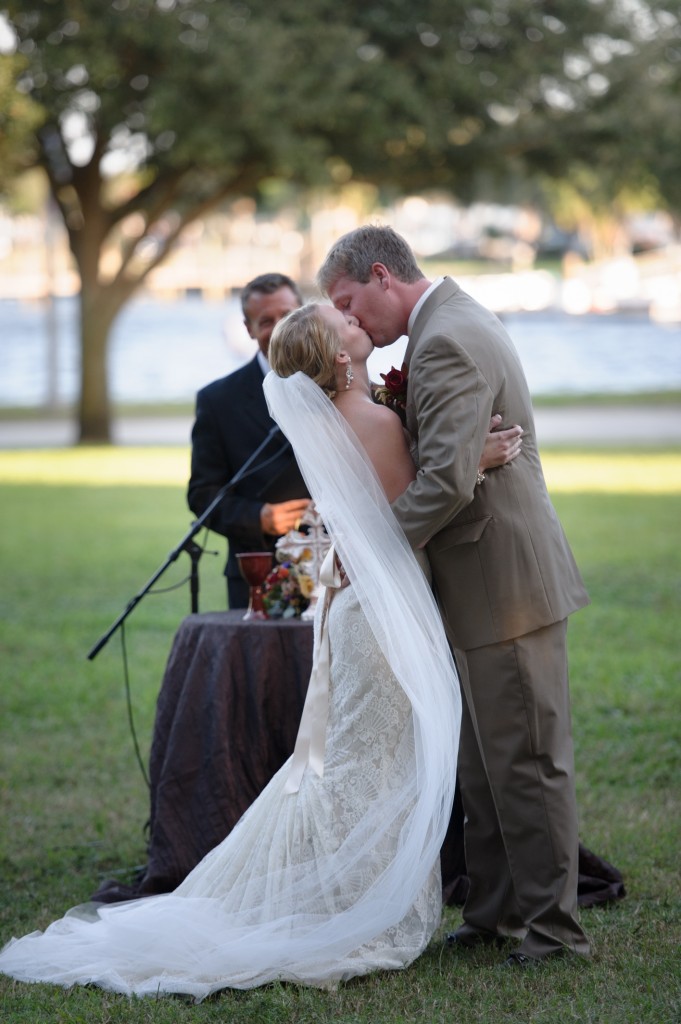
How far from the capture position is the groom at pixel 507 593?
4.41 metres

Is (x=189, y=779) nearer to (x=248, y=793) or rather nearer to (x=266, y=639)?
(x=248, y=793)

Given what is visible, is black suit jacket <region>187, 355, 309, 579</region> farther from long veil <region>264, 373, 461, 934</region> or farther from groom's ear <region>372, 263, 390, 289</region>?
groom's ear <region>372, 263, 390, 289</region>

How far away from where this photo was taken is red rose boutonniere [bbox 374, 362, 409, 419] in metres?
4.58

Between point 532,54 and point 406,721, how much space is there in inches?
830

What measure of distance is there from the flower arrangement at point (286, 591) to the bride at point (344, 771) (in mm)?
696

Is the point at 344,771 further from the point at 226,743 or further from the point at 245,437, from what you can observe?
the point at 245,437

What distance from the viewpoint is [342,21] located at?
894 inches

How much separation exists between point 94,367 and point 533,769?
73.1 feet

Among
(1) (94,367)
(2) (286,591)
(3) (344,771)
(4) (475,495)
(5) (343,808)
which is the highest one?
(1) (94,367)

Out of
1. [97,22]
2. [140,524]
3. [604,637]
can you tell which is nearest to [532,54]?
[97,22]

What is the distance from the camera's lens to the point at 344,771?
4516mm

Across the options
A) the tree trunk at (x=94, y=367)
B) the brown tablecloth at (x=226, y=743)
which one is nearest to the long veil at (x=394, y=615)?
the brown tablecloth at (x=226, y=743)

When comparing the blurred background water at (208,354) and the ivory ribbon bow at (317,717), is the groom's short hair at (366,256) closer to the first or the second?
the ivory ribbon bow at (317,717)

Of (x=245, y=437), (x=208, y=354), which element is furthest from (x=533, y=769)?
(x=208, y=354)
